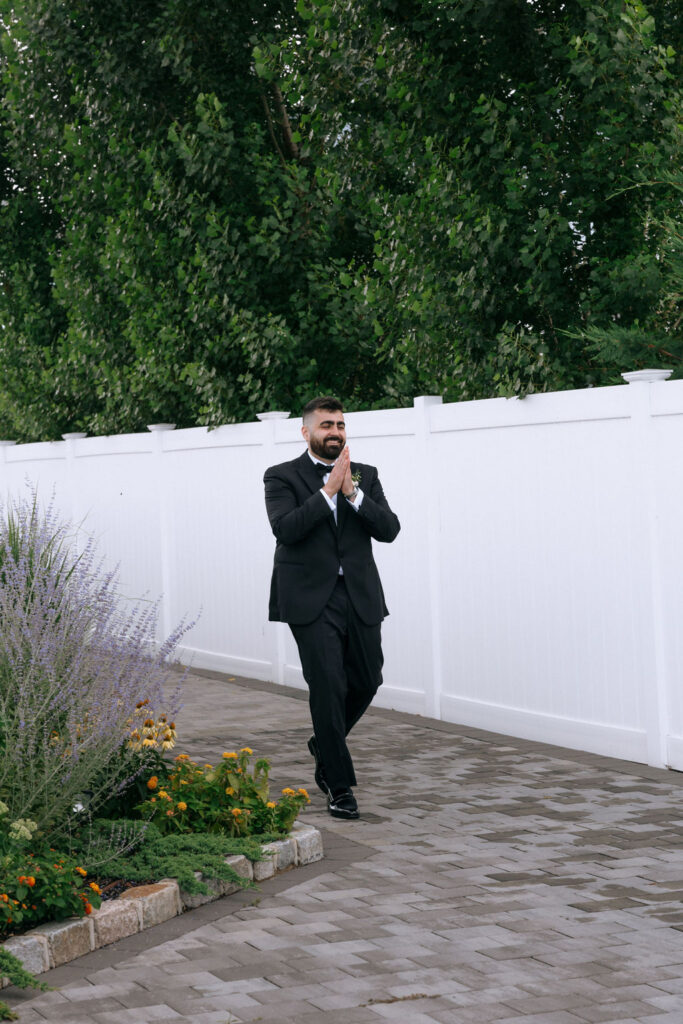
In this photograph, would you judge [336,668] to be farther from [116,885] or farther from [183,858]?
[116,885]

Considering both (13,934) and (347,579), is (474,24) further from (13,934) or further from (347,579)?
(13,934)

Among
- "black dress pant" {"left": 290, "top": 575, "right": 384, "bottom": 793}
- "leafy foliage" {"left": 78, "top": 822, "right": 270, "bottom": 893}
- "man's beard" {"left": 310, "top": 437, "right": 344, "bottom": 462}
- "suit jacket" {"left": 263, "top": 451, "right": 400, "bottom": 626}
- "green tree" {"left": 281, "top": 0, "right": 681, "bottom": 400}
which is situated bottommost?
"leafy foliage" {"left": 78, "top": 822, "right": 270, "bottom": 893}

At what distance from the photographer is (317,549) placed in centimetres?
716

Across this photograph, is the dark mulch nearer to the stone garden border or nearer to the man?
the stone garden border

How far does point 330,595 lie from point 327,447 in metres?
Answer: 0.75

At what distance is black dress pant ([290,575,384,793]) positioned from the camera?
23.1 feet

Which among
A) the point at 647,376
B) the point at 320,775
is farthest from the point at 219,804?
the point at 647,376

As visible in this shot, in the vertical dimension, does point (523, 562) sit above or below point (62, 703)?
above

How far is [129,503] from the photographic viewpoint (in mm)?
14383

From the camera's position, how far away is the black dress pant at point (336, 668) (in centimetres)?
705

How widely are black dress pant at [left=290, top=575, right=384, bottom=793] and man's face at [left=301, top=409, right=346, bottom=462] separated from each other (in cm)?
66

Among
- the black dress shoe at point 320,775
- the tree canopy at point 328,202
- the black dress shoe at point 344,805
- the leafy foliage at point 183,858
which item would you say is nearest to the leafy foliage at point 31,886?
the leafy foliage at point 183,858

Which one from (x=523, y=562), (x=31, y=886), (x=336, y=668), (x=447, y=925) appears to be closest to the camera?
(x=31, y=886)

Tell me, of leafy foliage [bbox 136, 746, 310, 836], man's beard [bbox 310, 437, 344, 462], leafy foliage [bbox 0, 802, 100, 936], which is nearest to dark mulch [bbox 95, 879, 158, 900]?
leafy foliage [bbox 0, 802, 100, 936]
